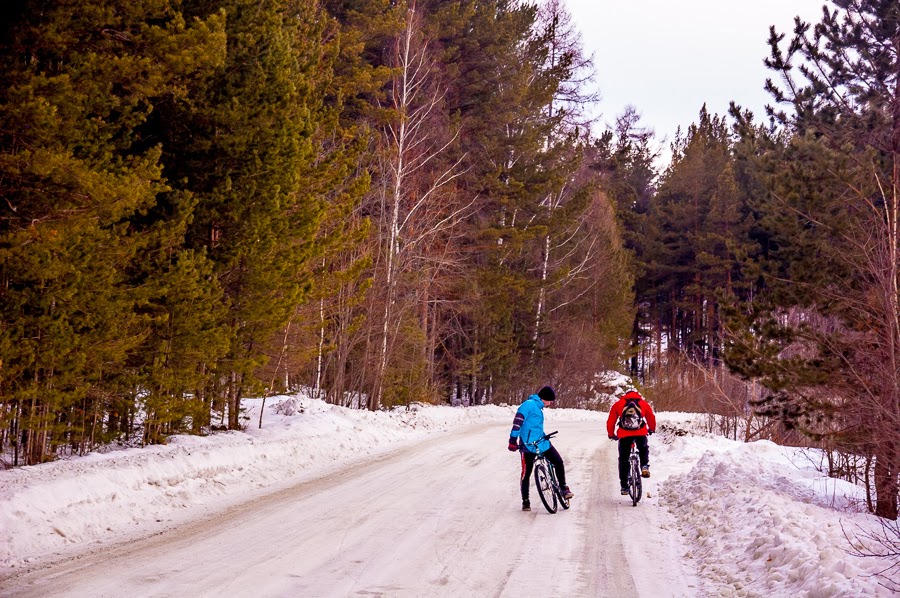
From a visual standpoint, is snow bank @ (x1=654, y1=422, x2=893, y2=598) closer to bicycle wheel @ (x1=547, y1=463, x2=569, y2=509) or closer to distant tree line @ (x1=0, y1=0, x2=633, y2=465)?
bicycle wheel @ (x1=547, y1=463, x2=569, y2=509)

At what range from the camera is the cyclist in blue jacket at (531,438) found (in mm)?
11977

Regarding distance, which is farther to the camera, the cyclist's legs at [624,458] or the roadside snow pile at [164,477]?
the cyclist's legs at [624,458]

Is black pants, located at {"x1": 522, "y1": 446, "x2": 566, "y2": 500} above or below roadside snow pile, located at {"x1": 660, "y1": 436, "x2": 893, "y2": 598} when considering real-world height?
above

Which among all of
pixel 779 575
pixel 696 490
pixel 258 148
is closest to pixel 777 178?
pixel 696 490

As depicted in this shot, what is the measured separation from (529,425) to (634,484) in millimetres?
2086

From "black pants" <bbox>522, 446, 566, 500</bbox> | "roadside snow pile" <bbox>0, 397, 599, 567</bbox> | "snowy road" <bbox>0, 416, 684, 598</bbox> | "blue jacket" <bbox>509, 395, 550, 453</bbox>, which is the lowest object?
"snowy road" <bbox>0, 416, 684, 598</bbox>

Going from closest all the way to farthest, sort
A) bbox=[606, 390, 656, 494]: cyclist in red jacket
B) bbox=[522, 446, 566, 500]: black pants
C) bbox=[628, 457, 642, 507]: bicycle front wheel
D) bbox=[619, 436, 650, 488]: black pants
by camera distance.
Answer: bbox=[522, 446, 566, 500]: black pants, bbox=[628, 457, 642, 507]: bicycle front wheel, bbox=[619, 436, 650, 488]: black pants, bbox=[606, 390, 656, 494]: cyclist in red jacket

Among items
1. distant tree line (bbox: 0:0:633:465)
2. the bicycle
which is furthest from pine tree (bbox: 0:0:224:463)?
the bicycle

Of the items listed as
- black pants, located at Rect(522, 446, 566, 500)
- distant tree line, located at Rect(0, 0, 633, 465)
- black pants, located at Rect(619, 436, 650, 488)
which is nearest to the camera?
distant tree line, located at Rect(0, 0, 633, 465)

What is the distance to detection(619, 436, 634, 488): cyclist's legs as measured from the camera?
504 inches

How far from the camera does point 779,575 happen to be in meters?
7.59

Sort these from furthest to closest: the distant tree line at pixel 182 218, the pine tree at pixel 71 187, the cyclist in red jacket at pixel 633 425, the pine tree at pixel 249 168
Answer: the pine tree at pixel 249 168, the cyclist in red jacket at pixel 633 425, the distant tree line at pixel 182 218, the pine tree at pixel 71 187

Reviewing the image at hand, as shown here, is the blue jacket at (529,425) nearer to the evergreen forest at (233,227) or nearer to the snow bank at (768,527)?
the snow bank at (768,527)

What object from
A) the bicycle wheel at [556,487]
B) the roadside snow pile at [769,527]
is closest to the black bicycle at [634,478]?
the roadside snow pile at [769,527]
